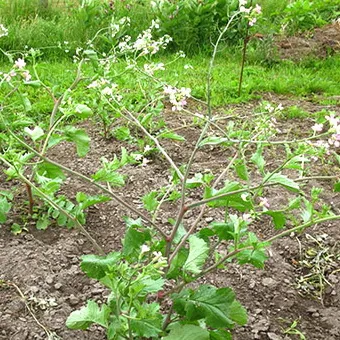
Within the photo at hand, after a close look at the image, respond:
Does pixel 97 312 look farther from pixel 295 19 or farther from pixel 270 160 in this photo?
pixel 295 19

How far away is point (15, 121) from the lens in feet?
9.67

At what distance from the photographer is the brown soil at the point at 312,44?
6.41m

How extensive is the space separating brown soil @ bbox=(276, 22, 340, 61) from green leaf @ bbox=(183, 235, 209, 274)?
4731 mm

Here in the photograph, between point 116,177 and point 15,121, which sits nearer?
point 116,177

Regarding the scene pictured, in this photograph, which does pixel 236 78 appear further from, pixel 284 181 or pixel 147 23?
pixel 284 181

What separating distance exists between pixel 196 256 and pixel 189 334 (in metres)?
0.25

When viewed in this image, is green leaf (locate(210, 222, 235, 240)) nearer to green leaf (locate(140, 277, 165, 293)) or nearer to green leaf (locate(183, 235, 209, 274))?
green leaf (locate(183, 235, 209, 274))

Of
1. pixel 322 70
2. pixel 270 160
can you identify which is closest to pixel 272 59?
pixel 322 70

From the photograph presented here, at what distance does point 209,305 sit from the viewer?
1894 mm

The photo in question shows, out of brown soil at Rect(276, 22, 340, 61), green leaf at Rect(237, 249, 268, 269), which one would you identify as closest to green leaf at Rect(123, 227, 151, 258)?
green leaf at Rect(237, 249, 268, 269)

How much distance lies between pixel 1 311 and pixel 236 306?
959mm

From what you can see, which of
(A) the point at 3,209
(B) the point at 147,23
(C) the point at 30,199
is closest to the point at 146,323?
(A) the point at 3,209

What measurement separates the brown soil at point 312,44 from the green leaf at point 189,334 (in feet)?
16.1

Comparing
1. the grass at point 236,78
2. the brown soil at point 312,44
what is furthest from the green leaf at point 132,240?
the brown soil at point 312,44
